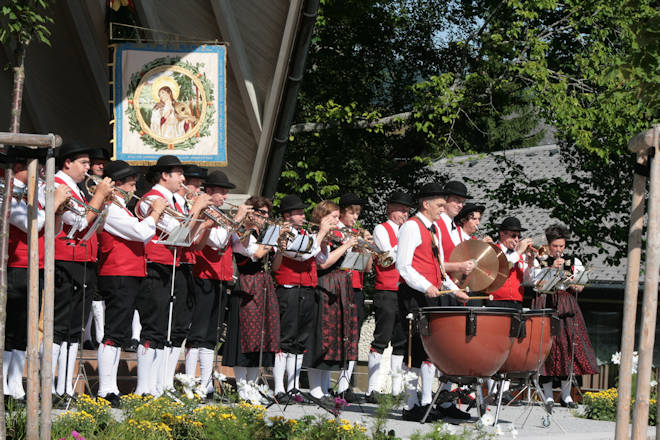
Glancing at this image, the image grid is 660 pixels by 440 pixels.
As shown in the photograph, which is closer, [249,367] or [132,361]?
[249,367]

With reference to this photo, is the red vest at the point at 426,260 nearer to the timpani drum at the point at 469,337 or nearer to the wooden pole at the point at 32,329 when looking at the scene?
the timpani drum at the point at 469,337

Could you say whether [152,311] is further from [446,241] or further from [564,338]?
[564,338]

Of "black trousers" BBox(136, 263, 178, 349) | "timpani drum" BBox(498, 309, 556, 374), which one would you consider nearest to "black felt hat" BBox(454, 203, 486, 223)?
"timpani drum" BBox(498, 309, 556, 374)

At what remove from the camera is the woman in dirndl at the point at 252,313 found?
9.62 meters

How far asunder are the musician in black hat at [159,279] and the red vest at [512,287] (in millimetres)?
4072

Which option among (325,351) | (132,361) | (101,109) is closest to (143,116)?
(101,109)

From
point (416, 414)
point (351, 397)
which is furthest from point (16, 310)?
point (351, 397)

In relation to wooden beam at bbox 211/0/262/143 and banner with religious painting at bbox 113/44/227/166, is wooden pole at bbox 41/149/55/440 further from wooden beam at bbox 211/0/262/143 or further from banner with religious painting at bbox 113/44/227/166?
wooden beam at bbox 211/0/262/143

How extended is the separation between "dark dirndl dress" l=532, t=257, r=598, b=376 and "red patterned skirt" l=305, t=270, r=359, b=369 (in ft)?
8.39

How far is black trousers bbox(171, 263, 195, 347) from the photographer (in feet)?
30.2

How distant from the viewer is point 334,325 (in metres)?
10.4

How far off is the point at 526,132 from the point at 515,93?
11.1 metres

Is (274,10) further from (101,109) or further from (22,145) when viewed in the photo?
(22,145)

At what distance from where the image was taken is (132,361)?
10.8 meters
